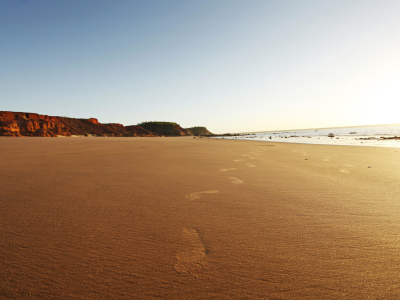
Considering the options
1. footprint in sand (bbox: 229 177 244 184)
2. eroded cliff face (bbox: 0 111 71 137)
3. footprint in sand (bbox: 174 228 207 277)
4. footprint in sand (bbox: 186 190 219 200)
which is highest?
eroded cliff face (bbox: 0 111 71 137)

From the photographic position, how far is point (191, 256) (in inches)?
54.1

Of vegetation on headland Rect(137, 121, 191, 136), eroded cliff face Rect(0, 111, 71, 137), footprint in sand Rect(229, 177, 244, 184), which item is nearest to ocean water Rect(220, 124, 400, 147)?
footprint in sand Rect(229, 177, 244, 184)

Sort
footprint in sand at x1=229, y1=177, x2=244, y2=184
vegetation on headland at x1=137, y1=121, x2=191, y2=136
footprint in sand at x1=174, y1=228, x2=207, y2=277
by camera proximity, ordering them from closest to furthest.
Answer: footprint in sand at x1=174, y1=228, x2=207, y2=277 < footprint in sand at x1=229, y1=177, x2=244, y2=184 < vegetation on headland at x1=137, y1=121, x2=191, y2=136

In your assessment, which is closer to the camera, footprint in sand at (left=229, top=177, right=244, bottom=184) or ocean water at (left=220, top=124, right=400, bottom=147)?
footprint in sand at (left=229, top=177, right=244, bottom=184)

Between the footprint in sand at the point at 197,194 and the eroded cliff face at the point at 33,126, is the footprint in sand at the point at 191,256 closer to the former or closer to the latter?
the footprint in sand at the point at 197,194

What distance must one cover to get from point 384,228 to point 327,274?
0.96m

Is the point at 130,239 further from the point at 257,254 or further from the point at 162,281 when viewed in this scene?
the point at 257,254

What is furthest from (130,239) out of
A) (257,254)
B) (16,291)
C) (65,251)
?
(257,254)

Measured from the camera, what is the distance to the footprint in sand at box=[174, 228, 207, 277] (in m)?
1.26

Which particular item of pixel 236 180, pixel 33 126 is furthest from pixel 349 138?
pixel 33 126

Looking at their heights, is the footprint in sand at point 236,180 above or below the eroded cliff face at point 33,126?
below

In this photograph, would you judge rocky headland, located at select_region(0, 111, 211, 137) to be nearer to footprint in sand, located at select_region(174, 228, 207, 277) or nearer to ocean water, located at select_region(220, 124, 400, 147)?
ocean water, located at select_region(220, 124, 400, 147)

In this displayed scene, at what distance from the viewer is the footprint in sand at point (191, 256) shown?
126 centimetres

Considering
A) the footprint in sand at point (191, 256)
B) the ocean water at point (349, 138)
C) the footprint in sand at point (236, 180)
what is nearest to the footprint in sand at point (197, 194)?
the footprint in sand at point (236, 180)
